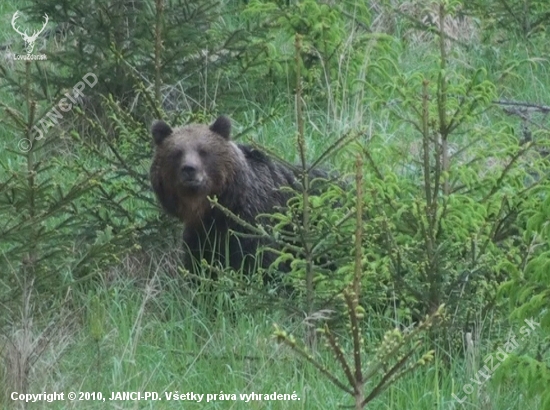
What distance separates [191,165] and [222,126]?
1.28ft

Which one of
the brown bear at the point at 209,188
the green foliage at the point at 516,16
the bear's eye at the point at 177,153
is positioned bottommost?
the brown bear at the point at 209,188

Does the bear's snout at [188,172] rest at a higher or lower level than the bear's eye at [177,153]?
lower

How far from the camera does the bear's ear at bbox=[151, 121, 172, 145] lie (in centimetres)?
870

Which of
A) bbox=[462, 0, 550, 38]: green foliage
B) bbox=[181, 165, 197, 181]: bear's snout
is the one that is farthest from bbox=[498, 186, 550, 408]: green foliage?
bbox=[462, 0, 550, 38]: green foliage

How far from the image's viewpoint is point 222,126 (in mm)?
8867

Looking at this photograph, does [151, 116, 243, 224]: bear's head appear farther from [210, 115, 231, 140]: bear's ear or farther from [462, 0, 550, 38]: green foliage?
[462, 0, 550, 38]: green foliage

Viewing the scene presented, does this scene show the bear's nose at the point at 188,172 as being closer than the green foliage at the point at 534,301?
No

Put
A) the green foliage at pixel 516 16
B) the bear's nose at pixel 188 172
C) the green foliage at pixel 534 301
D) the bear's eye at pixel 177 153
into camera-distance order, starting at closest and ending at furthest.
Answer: the green foliage at pixel 534 301, the bear's nose at pixel 188 172, the bear's eye at pixel 177 153, the green foliage at pixel 516 16

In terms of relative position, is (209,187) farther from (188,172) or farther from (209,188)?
(188,172)

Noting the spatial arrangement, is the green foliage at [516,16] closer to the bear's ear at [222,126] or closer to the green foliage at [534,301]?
the bear's ear at [222,126]

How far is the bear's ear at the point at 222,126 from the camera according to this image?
8.84 meters

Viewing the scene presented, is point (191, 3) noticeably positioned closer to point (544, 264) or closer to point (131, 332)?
point (131, 332)

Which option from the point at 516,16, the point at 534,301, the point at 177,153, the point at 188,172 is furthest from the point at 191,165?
the point at 516,16

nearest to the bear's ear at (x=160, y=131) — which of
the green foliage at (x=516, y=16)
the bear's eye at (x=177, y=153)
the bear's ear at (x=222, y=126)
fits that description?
the bear's eye at (x=177, y=153)
